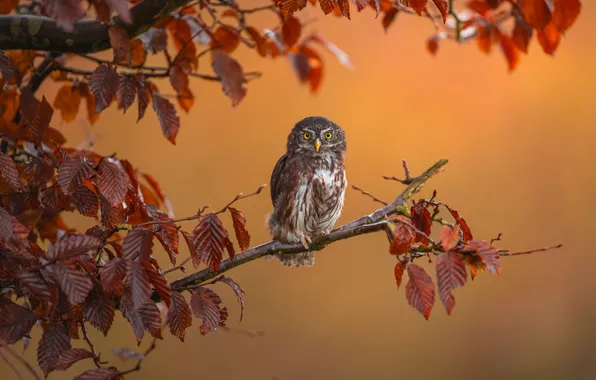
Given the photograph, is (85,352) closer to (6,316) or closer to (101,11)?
(6,316)

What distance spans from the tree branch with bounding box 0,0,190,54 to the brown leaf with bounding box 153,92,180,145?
21cm

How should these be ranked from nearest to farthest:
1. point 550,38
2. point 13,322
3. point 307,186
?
1. point 13,322
2. point 550,38
3. point 307,186

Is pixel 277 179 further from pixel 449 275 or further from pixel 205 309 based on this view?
pixel 449 275

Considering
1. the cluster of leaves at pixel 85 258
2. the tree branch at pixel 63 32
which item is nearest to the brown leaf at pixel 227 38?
the tree branch at pixel 63 32

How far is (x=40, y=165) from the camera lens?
1711 mm

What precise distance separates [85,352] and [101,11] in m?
0.70

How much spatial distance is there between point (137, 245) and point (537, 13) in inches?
51.0

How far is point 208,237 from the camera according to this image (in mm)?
1514

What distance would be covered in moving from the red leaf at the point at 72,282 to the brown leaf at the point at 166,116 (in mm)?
722

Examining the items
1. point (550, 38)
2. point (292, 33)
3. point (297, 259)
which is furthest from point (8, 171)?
point (550, 38)

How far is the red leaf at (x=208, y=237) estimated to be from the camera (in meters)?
1.50

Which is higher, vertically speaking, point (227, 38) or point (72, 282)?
point (227, 38)

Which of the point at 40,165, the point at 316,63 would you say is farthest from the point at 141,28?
the point at 316,63

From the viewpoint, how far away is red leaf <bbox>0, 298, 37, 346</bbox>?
1.40 metres
